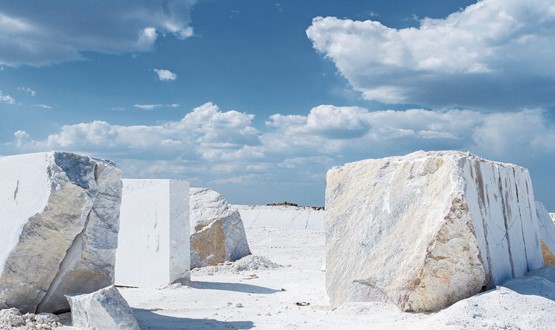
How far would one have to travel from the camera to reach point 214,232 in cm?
956

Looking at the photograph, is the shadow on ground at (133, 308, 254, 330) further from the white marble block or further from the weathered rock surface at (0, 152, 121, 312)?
the white marble block

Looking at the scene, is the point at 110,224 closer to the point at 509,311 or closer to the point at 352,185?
the point at 352,185

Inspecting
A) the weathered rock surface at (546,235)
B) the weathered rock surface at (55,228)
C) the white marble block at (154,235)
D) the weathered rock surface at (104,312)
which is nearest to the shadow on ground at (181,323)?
the weathered rock surface at (104,312)

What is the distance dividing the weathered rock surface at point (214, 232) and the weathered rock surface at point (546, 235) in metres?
4.57

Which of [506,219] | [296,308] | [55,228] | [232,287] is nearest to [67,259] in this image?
[55,228]

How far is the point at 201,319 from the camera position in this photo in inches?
209

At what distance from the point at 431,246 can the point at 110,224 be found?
8.94ft

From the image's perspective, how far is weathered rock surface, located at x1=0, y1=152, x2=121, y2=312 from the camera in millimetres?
4832

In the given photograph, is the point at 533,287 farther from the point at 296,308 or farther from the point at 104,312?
the point at 104,312

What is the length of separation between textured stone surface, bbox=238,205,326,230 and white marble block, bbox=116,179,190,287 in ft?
28.7

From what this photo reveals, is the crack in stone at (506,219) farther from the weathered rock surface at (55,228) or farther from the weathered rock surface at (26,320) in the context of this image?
the weathered rock surface at (26,320)

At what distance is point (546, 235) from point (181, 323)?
16.1ft

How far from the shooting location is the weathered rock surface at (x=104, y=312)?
4.40 meters

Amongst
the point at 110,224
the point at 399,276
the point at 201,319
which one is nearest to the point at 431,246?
the point at 399,276
